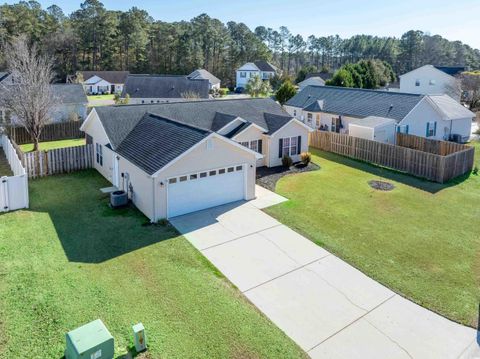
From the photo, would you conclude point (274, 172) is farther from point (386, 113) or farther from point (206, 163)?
point (386, 113)

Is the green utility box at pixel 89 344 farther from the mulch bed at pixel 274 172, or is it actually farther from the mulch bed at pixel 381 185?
the mulch bed at pixel 381 185

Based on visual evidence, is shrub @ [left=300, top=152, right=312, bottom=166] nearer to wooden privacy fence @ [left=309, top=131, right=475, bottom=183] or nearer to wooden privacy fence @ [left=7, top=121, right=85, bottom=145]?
wooden privacy fence @ [left=309, top=131, right=475, bottom=183]

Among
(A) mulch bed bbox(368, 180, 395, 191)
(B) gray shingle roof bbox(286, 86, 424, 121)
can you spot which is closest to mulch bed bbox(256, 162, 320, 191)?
(A) mulch bed bbox(368, 180, 395, 191)

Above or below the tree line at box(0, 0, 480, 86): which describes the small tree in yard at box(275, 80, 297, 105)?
below

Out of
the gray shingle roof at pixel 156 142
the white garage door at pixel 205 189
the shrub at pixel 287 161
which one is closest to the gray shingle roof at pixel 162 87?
the shrub at pixel 287 161

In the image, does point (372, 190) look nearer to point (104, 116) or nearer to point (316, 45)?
point (104, 116)

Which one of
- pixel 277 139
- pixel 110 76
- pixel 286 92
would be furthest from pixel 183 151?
pixel 110 76
